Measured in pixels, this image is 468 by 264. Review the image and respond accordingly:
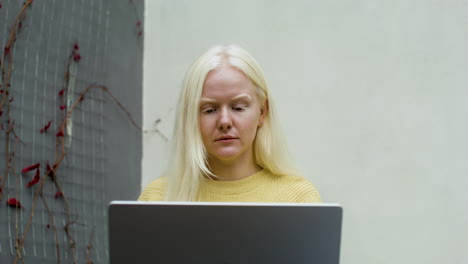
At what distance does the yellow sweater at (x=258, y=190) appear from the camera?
1420mm

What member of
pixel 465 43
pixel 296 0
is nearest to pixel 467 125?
pixel 465 43

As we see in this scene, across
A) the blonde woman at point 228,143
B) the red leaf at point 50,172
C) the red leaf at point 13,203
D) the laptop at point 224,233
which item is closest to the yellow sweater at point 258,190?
the blonde woman at point 228,143

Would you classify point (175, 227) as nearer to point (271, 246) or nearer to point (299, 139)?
point (271, 246)

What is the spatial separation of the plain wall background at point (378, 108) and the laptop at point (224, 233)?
1575 mm

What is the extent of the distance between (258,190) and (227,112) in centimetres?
25

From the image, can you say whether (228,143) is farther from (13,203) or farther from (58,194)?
(58,194)

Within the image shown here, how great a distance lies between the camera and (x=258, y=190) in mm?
1447

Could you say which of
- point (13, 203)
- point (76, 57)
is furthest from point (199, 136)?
point (76, 57)

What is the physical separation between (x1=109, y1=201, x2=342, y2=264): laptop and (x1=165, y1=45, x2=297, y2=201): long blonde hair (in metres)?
0.43

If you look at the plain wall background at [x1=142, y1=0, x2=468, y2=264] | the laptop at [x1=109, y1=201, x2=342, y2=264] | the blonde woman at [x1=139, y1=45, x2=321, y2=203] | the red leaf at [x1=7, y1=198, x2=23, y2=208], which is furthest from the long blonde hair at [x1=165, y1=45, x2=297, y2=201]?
the plain wall background at [x1=142, y1=0, x2=468, y2=264]

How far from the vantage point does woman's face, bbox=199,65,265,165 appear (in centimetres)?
135

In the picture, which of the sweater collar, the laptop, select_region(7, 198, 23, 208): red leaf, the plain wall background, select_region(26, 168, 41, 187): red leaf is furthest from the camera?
the plain wall background

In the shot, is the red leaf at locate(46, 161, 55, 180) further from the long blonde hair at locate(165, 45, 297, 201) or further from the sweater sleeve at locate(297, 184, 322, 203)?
the sweater sleeve at locate(297, 184, 322, 203)

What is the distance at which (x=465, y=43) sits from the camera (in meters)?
2.39
